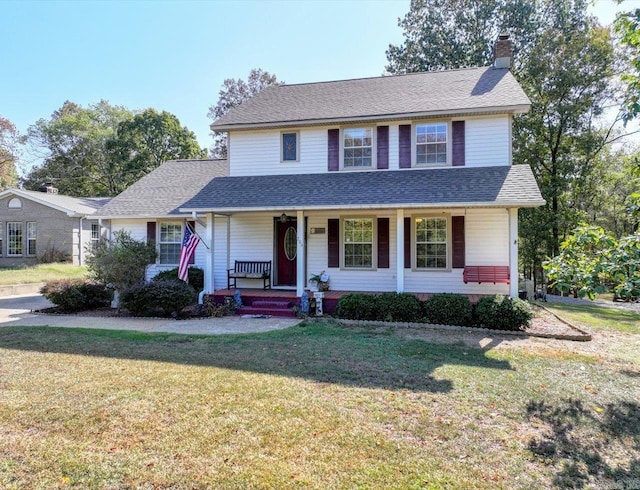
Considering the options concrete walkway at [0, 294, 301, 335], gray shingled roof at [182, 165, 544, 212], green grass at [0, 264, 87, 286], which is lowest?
concrete walkway at [0, 294, 301, 335]

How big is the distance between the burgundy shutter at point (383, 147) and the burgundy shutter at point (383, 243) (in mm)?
1803

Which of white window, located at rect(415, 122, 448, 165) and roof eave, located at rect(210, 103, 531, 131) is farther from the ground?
roof eave, located at rect(210, 103, 531, 131)

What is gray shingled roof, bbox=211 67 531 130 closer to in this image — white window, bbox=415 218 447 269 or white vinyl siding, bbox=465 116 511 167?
white vinyl siding, bbox=465 116 511 167

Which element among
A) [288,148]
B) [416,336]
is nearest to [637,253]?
[416,336]

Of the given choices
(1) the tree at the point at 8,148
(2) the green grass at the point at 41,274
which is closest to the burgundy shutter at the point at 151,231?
(2) the green grass at the point at 41,274

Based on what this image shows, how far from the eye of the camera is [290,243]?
40.5ft

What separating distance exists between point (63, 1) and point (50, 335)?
10.1 m

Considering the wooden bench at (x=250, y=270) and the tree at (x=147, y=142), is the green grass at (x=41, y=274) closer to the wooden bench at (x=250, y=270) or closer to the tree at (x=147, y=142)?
the wooden bench at (x=250, y=270)

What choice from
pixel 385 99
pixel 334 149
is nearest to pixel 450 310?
pixel 334 149

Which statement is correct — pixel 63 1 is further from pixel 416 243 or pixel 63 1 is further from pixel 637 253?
pixel 637 253

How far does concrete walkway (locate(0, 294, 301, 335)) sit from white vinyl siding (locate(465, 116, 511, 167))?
712 cm

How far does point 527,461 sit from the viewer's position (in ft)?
10.7

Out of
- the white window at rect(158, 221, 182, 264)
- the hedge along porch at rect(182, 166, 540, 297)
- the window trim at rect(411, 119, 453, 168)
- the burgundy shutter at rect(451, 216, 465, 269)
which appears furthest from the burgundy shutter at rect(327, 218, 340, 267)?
the white window at rect(158, 221, 182, 264)

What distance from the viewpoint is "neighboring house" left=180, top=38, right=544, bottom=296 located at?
33.8 feet
